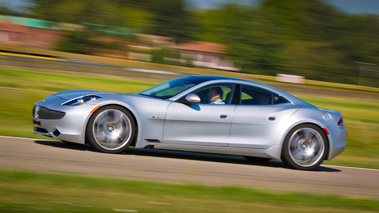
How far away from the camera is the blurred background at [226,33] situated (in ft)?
193

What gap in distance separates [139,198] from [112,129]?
2.49m

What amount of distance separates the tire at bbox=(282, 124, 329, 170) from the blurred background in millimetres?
44036

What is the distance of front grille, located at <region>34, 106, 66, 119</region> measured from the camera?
690 cm

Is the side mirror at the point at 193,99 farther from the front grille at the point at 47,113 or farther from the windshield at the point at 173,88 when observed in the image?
the front grille at the point at 47,113

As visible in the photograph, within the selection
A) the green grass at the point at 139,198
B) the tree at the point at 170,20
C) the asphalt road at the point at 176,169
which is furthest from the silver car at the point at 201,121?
the tree at the point at 170,20

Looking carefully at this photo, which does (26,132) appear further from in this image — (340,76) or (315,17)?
(315,17)

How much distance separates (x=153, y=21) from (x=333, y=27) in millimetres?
25464

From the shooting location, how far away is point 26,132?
9.12m

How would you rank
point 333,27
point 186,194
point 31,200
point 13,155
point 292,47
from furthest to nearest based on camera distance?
point 333,27, point 292,47, point 13,155, point 186,194, point 31,200

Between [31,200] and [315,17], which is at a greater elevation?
[315,17]

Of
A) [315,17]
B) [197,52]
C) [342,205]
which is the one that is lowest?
[342,205]

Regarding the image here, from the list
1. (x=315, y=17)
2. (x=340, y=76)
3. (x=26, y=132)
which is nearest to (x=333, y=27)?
(x=315, y=17)

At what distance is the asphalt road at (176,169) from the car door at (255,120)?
1.37 ft

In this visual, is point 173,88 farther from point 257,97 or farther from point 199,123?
point 257,97
